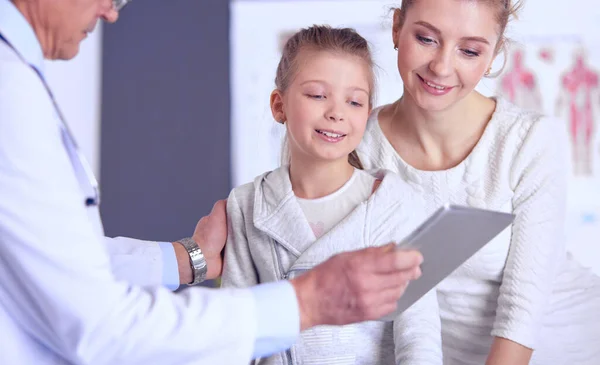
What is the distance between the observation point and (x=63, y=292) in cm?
97

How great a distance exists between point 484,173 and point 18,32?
1050 millimetres

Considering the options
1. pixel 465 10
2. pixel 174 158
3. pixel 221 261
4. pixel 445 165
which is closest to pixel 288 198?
pixel 221 261

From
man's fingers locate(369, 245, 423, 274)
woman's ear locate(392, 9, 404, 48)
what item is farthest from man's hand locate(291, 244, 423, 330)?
woman's ear locate(392, 9, 404, 48)

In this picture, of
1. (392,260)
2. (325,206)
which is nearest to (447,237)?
(392,260)

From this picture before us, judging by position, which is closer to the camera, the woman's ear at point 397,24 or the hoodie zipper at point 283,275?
the hoodie zipper at point 283,275

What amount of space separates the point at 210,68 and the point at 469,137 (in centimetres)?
284

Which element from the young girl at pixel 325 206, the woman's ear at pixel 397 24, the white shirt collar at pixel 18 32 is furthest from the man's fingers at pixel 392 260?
the woman's ear at pixel 397 24

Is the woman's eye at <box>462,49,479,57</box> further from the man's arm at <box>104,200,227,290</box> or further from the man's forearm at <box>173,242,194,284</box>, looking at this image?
the man's forearm at <box>173,242,194,284</box>

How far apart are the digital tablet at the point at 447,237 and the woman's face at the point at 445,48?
21.5 inches

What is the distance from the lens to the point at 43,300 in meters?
0.99

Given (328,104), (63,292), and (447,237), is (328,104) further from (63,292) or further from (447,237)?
→ (63,292)

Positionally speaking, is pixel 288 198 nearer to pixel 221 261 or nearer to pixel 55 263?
pixel 221 261

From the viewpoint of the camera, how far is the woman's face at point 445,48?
5.30 feet

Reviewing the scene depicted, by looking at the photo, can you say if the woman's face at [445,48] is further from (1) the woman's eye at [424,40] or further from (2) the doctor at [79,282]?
(2) the doctor at [79,282]
